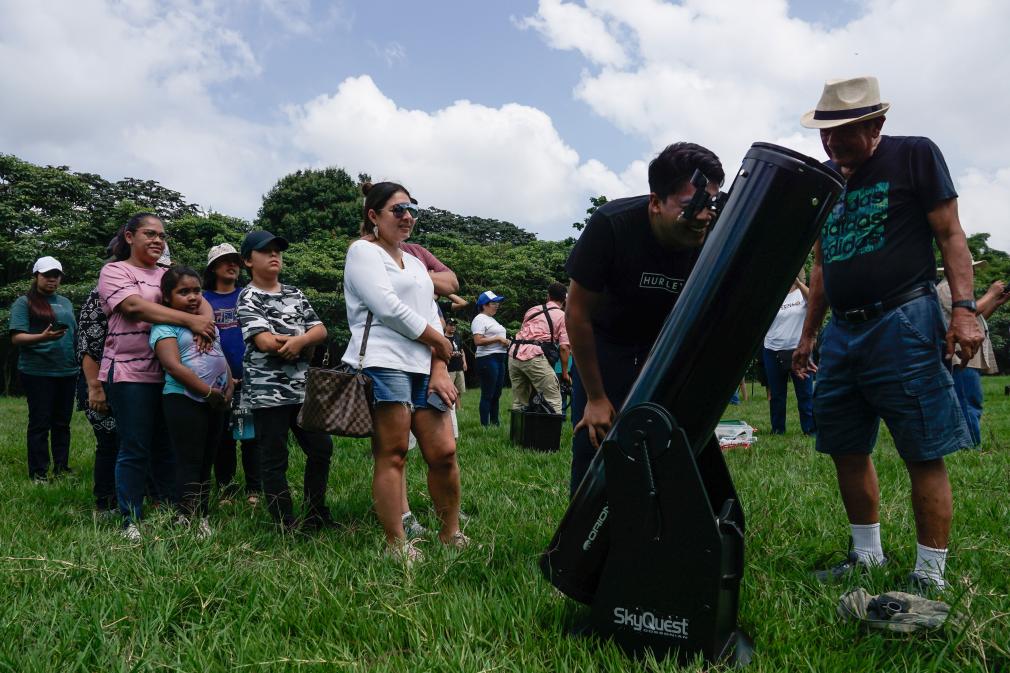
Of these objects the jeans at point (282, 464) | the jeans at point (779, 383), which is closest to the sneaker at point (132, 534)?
the jeans at point (282, 464)

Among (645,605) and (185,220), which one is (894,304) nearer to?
(645,605)

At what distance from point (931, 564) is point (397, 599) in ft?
6.61

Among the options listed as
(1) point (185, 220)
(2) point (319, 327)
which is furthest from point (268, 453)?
(1) point (185, 220)

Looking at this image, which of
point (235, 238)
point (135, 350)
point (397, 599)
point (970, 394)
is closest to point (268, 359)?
point (135, 350)

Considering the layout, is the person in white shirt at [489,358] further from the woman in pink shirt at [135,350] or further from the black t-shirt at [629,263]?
the black t-shirt at [629,263]

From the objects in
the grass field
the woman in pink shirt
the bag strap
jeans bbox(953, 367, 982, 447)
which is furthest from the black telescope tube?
jeans bbox(953, 367, 982, 447)

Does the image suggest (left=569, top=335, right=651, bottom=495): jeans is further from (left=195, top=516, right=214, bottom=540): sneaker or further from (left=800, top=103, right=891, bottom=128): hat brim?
(left=195, top=516, right=214, bottom=540): sneaker

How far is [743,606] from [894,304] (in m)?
1.32

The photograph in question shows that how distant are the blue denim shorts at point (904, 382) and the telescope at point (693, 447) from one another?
939mm

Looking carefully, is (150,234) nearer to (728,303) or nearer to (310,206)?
(728,303)

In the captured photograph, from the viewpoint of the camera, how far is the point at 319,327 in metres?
4.30

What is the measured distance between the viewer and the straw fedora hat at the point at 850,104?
9.45 feet

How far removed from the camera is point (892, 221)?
287cm

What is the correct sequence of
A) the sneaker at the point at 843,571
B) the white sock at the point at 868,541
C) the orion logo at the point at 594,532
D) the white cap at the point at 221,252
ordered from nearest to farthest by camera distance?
the orion logo at the point at 594,532, the sneaker at the point at 843,571, the white sock at the point at 868,541, the white cap at the point at 221,252
